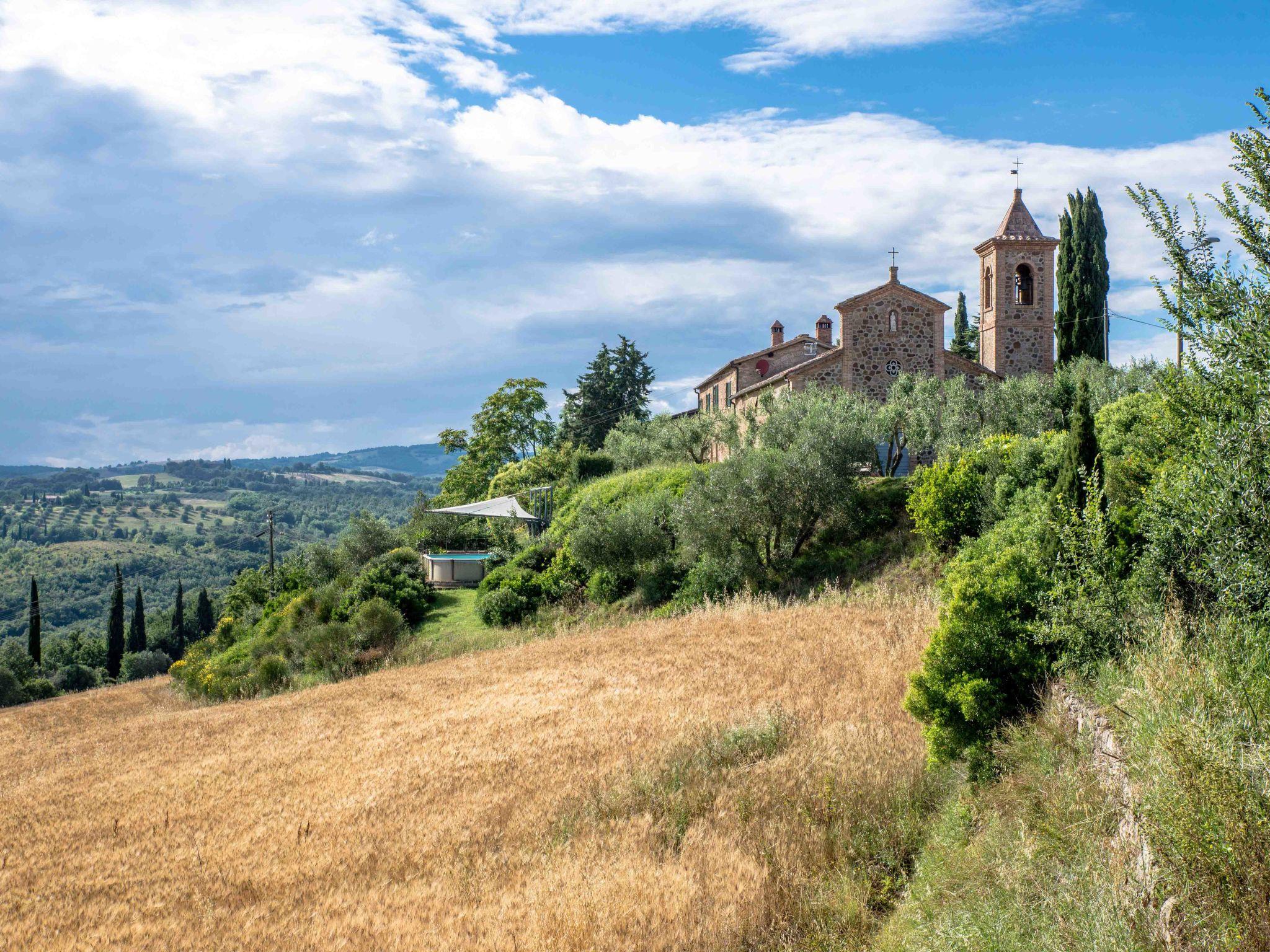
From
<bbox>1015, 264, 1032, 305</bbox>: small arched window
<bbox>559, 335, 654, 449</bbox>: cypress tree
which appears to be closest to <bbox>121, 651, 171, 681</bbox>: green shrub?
<bbox>559, 335, 654, 449</bbox>: cypress tree

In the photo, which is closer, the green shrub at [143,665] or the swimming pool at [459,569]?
the swimming pool at [459,569]

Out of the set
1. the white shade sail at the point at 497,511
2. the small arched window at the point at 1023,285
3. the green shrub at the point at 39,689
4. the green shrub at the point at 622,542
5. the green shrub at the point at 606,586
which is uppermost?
the small arched window at the point at 1023,285

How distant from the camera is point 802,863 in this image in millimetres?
7309

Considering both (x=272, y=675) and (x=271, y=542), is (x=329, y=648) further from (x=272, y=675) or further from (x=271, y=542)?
(x=271, y=542)

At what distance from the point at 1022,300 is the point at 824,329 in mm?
12723

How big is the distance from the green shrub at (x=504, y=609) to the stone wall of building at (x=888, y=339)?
19085mm

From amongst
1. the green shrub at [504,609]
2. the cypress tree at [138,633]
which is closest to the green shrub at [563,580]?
the green shrub at [504,609]

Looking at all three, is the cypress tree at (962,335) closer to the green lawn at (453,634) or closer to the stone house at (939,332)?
the stone house at (939,332)

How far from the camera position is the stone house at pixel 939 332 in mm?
37250

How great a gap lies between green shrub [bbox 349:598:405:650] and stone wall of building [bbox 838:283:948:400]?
22460 millimetres

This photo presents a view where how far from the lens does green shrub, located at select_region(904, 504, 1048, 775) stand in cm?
796

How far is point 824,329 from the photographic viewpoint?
166ft

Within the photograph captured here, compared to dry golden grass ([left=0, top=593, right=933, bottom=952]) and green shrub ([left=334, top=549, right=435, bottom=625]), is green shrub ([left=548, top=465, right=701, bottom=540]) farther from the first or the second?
dry golden grass ([left=0, top=593, right=933, bottom=952])

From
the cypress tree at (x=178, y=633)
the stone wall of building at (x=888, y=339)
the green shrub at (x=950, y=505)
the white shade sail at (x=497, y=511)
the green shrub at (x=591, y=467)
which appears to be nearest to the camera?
the green shrub at (x=950, y=505)
